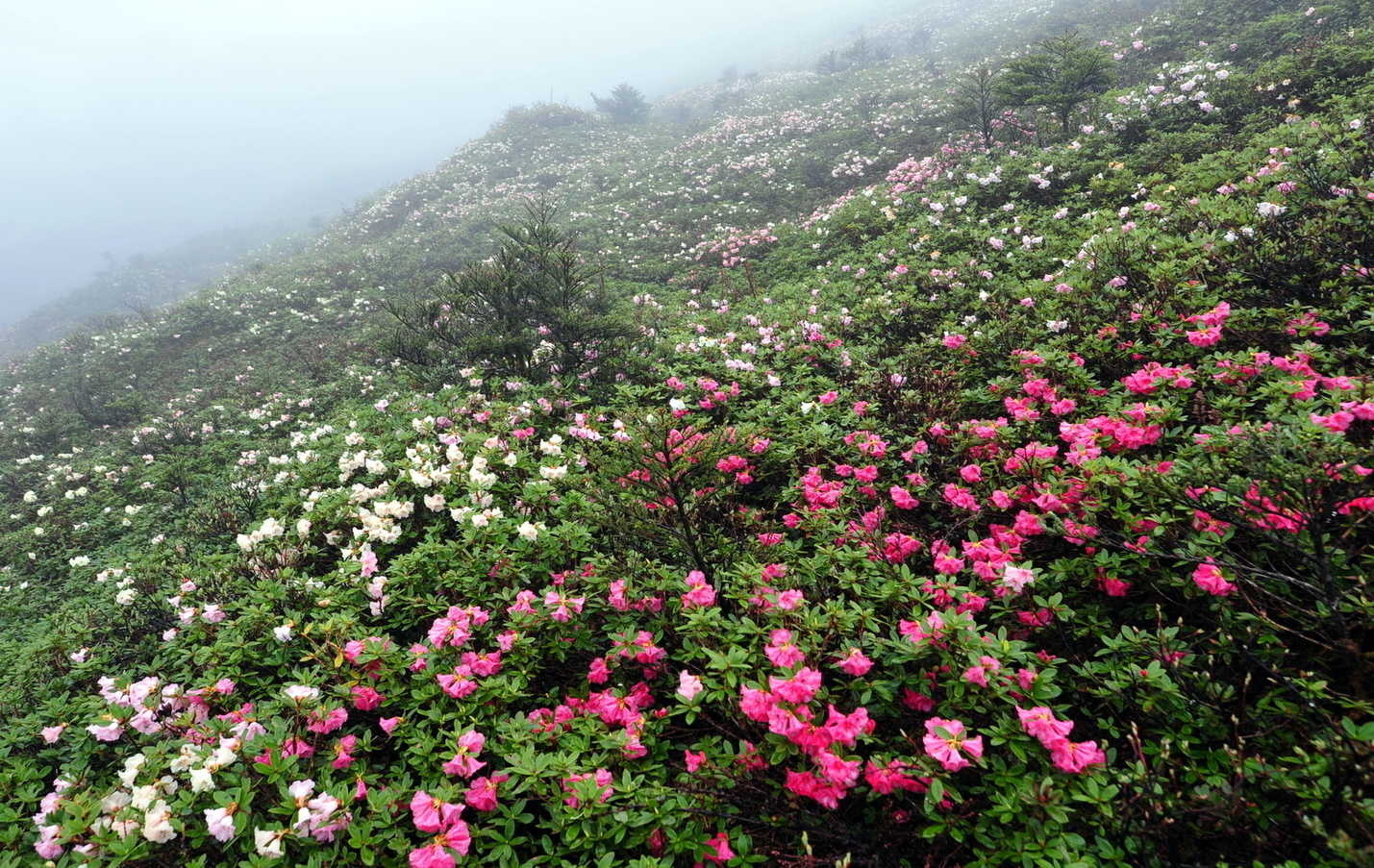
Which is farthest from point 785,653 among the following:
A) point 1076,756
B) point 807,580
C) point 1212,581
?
point 1212,581

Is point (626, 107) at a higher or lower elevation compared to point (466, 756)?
higher

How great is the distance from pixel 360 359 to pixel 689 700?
12.8m

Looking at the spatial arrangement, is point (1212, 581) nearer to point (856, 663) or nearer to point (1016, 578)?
point (1016, 578)

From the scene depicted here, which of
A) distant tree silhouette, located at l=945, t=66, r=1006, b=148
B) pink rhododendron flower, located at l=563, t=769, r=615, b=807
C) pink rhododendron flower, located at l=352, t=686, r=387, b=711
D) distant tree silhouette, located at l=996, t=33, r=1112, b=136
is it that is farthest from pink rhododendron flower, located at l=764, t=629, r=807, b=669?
distant tree silhouette, located at l=945, t=66, r=1006, b=148

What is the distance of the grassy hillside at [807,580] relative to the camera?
6.12 ft

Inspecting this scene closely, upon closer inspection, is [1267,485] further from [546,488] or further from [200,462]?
[200,462]

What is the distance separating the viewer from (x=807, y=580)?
270 cm

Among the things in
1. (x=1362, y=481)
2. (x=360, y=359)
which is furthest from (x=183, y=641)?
(x=360, y=359)

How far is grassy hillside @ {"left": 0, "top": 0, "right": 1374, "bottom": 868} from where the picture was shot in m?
1.87

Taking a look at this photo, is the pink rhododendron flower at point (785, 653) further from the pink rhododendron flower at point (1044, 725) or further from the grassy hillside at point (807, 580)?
the pink rhododendron flower at point (1044, 725)

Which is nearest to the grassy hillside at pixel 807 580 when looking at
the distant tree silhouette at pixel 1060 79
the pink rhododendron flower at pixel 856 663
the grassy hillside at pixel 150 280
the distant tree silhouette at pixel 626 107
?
the pink rhododendron flower at pixel 856 663

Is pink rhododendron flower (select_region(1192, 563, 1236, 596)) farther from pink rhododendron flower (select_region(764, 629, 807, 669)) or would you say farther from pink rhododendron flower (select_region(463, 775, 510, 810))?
pink rhododendron flower (select_region(463, 775, 510, 810))

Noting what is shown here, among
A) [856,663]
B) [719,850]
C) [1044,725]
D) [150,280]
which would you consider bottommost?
[719,850]

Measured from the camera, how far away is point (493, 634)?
278cm
